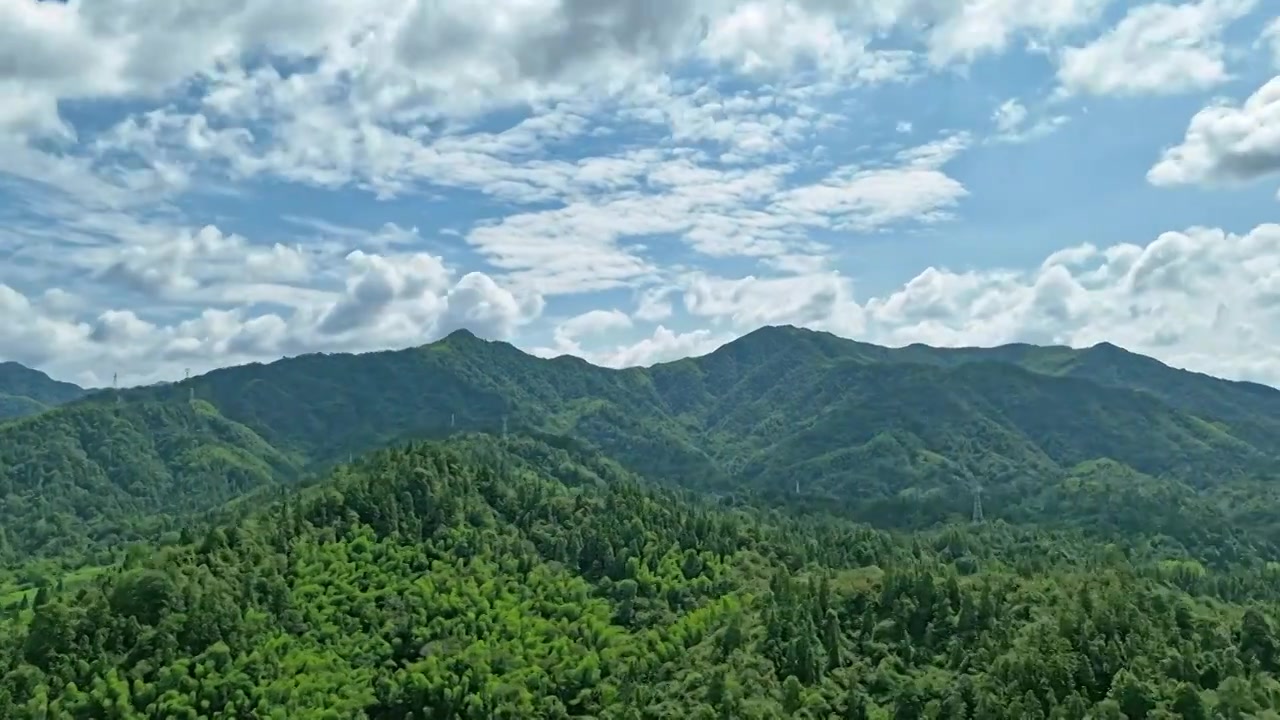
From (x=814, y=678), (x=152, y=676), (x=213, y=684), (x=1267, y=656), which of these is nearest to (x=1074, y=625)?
(x=1267, y=656)

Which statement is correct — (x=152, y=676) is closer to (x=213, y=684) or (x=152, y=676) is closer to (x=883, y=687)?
(x=213, y=684)

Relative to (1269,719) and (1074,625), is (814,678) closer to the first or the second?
(1074,625)

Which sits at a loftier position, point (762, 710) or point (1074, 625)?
point (1074, 625)

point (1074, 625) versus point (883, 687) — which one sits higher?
point (1074, 625)

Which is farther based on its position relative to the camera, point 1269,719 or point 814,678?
point 814,678

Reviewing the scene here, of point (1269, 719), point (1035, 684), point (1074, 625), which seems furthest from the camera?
point (1074, 625)

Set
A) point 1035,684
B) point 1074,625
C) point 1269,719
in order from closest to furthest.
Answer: point 1269,719, point 1035,684, point 1074,625

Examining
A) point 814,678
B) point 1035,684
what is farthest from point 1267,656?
point 814,678

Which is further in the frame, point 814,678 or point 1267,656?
point 814,678
